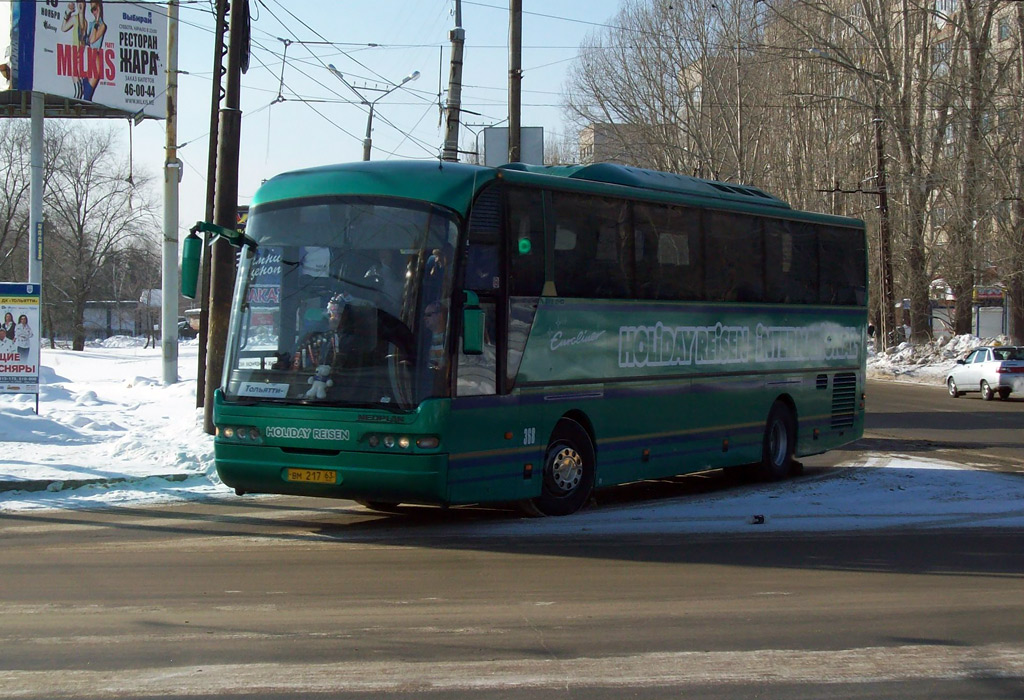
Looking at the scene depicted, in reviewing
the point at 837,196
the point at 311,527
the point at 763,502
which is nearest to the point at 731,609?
the point at 311,527

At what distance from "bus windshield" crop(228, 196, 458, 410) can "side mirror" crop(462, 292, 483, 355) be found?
165 mm

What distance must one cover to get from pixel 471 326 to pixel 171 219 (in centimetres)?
1986

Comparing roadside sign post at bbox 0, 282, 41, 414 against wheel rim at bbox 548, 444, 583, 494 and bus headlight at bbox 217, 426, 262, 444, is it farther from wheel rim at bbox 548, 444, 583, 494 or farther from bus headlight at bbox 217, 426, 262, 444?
wheel rim at bbox 548, 444, 583, 494

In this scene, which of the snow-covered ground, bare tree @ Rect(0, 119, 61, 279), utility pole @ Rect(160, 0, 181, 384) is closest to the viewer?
the snow-covered ground

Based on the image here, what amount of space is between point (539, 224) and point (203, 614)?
5310 millimetres

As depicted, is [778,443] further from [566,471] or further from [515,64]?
[515,64]

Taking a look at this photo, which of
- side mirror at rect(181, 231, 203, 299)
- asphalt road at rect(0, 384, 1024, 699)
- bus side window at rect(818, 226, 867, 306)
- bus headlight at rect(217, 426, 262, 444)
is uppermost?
bus side window at rect(818, 226, 867, 306)

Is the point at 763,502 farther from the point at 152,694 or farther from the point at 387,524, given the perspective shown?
the point at 152,694

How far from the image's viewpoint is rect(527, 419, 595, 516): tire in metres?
11.1

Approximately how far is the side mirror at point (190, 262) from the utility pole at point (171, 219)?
17326 mm

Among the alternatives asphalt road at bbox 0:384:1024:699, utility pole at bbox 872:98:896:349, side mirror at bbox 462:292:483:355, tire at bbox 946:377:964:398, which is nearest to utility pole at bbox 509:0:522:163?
asphalt road at bbox 0:384:1024:699

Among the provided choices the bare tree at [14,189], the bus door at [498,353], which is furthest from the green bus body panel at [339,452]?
the bare tree at [14,189]

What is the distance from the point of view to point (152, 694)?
5.31m

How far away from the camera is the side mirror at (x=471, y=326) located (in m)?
9.71
